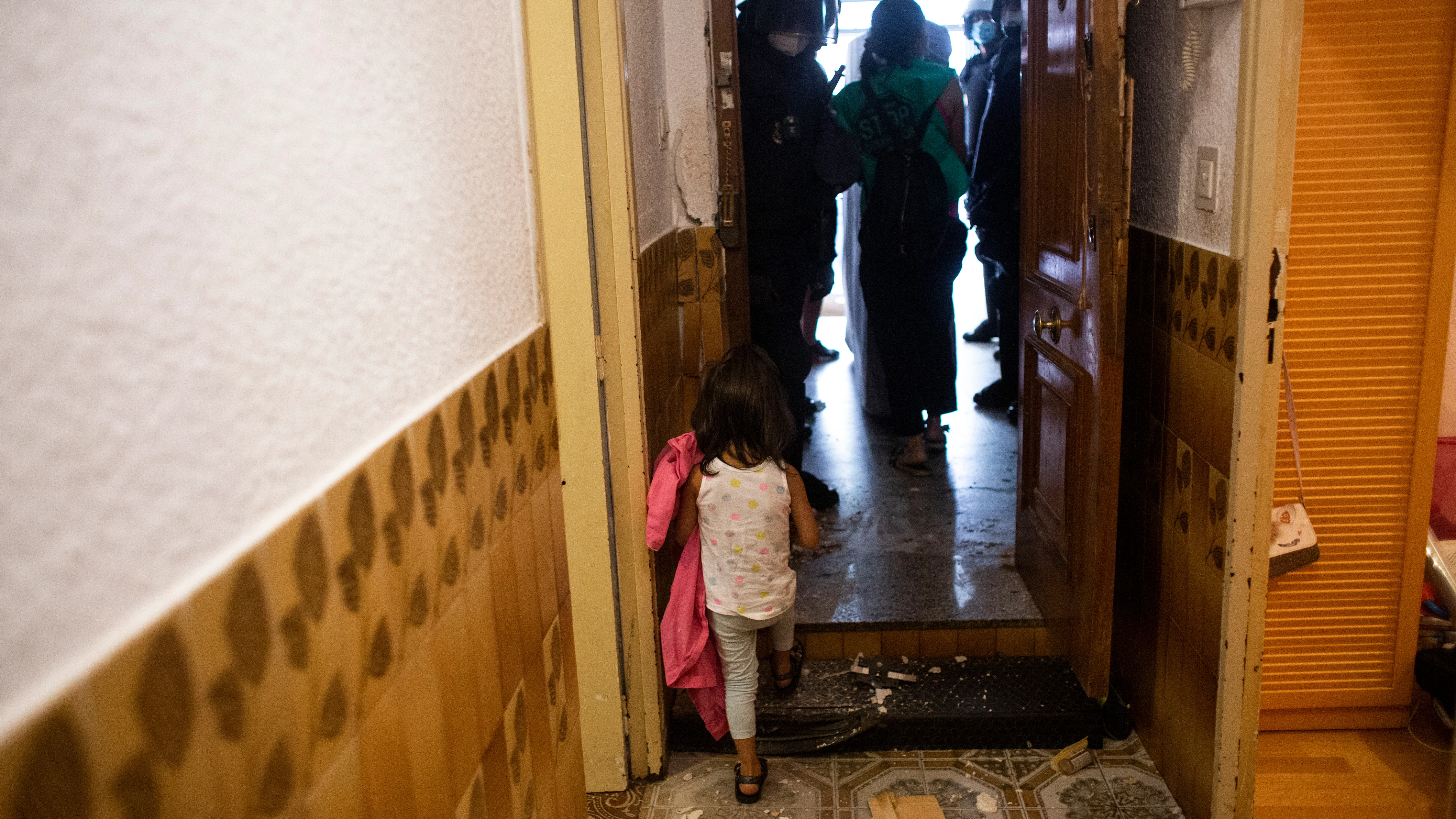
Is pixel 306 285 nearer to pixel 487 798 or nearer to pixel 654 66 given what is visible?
pixel 487 798

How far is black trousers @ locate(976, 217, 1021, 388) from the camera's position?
13.1ft

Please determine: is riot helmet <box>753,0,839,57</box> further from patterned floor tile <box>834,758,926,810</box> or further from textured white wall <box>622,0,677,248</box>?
patterned floor tile <box>834,758,926,810</box>

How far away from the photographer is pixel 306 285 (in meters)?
0.69

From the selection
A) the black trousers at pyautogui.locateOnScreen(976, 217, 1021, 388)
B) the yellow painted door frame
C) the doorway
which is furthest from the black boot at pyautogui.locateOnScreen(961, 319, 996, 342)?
the yellow painted door frame

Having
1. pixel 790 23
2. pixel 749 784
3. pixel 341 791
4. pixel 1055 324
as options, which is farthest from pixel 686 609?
pixel 790 23

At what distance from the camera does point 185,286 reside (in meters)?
0.55

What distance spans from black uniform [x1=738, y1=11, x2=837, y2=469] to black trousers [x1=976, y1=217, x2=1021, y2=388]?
2.66 feet

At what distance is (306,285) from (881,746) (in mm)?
2190

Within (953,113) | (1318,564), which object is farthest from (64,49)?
(953,113)

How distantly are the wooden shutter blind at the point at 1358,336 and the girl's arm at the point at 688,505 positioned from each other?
1300 mm

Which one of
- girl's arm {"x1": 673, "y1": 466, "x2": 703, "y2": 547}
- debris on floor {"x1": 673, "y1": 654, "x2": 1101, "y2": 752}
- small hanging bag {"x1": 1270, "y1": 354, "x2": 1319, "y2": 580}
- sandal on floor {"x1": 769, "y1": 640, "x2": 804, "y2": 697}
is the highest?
girl's arm {"x1": 673, "y1": 466, "x2": 703, "y2": 547}

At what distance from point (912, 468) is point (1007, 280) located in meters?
0.88

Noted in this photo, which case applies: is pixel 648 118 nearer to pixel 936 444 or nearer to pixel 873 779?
pixel 873 779

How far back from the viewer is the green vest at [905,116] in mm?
3574
